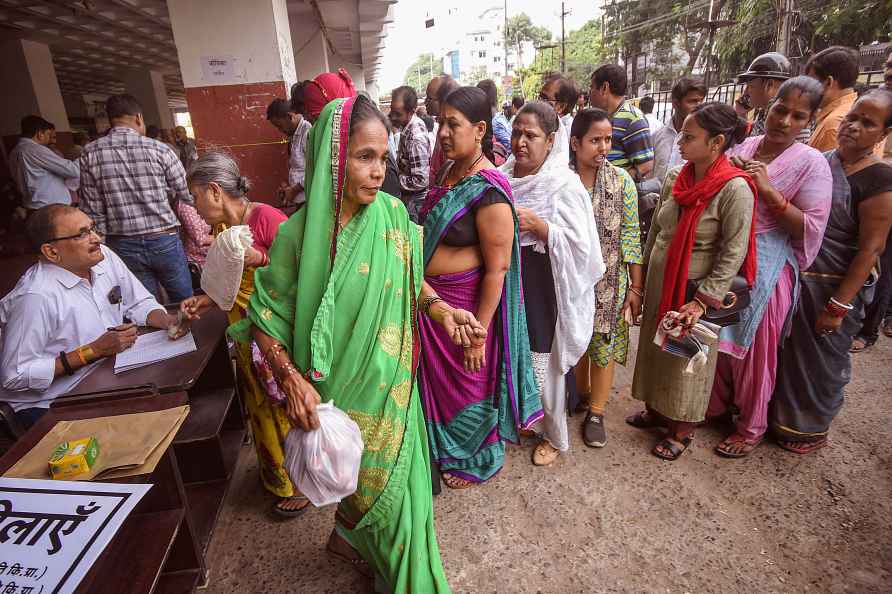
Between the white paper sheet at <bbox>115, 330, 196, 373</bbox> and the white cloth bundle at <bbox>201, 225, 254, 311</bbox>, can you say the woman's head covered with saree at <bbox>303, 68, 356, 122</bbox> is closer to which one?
the white cloth bundle at <bbox>201, 225, 254, 311</bbox>

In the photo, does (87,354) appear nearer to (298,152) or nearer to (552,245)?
(552,245)

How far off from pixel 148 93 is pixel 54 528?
17.0 m

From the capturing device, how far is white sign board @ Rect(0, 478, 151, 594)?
94 centimetres

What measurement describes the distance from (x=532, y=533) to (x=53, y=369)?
215 centimetres

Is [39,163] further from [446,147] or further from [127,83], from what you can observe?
[127,83]

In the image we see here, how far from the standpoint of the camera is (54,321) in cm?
202

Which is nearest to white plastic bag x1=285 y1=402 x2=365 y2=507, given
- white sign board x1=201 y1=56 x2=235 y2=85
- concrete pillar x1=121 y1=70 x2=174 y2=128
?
white sign board x1=201 y1=56 x2=235 y2=85

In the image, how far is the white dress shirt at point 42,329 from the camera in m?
1.90

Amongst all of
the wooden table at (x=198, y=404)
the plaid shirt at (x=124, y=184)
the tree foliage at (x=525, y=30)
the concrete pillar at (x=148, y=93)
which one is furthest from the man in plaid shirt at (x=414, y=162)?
the tree foliage at (x=525, y=30)

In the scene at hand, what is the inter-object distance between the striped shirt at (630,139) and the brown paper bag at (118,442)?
324cm

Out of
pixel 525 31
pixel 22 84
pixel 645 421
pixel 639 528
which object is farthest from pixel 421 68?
pixel 639 528

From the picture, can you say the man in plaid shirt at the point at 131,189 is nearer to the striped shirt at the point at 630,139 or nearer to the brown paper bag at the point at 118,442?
the brown paper bag at the point at 118,442

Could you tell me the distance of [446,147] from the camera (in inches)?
Answer: 79.8

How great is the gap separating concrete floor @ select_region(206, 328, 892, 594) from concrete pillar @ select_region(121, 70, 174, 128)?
49.7ft
